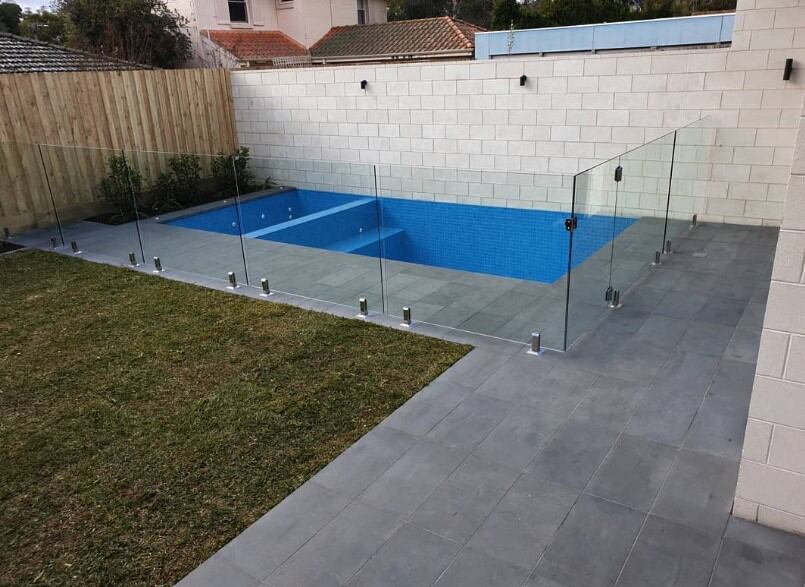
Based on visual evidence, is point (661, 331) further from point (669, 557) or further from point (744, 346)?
point (669, 557)

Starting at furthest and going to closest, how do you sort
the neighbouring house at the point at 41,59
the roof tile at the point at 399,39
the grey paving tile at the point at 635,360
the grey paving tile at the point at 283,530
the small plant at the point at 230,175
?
the roof tile at the point at 399,39, the neighbouring house at the point at 41,59, the small plant at the point at 230,175, the grey paving tile at the point at 635,360, the grey paving tile at the point at 283,530

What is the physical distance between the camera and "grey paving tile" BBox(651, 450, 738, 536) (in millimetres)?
2750

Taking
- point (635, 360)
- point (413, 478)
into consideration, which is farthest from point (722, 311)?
point (413, 478)

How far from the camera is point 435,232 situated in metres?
5.62

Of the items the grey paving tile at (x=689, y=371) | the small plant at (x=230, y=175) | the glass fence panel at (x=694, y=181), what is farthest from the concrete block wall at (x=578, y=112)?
the small plant at (x=230, y=175)

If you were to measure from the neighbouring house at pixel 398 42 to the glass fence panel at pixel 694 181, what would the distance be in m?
8.29

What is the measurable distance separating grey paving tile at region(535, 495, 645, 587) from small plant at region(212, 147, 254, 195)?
485 cm

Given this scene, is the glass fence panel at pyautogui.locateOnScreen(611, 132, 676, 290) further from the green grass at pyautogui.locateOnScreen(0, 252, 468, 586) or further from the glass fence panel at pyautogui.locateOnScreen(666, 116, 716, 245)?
the green grass at pyautogui.locateOnScreen(0, 252, 468, 586)

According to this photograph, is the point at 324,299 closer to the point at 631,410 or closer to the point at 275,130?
the point at 631,410

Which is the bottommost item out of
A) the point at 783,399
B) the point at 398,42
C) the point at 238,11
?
the point at 783,399

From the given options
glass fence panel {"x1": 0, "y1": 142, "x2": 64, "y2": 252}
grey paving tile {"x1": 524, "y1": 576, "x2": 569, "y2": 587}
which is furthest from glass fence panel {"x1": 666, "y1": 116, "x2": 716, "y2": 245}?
glass fence panel {"x1": 0, "y1": 142, "x2": 64, "y2": 252}

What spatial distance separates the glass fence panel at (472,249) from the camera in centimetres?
472

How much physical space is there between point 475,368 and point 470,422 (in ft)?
2.29

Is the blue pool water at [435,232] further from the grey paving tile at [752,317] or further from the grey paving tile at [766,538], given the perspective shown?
the grey paving tile at [766,538]
